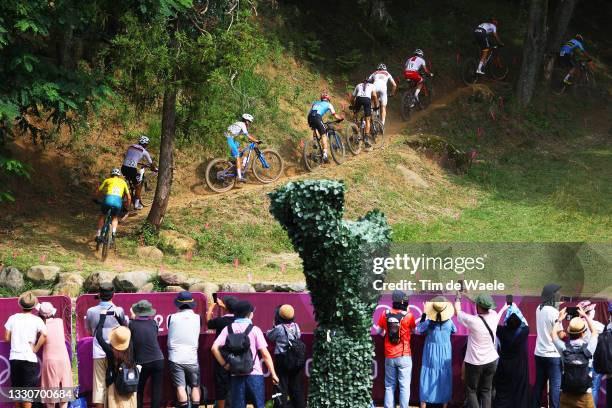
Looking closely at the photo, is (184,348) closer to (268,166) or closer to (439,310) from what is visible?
(439,310)

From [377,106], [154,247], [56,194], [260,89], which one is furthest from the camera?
[260,89]

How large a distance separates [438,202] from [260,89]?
21.1ft

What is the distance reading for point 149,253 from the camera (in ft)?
63.9

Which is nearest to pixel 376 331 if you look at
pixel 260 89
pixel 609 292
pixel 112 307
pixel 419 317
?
pixel 419 317

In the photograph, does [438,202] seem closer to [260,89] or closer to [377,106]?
[377,106]

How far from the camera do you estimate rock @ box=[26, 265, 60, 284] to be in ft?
56.9

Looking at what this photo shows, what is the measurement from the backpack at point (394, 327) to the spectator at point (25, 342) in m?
4.00

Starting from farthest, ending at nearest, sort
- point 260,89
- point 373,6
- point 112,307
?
point 373,6
point 260,89
point 112,307

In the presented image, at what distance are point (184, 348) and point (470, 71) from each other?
19.9 meters

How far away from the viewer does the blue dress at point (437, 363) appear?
1184 centimetres

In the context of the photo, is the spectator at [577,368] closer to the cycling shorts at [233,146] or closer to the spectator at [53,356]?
the spectator at [53,356]

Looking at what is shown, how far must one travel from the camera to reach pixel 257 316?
44.1 ft

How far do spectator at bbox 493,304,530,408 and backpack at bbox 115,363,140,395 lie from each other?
428 centimetres

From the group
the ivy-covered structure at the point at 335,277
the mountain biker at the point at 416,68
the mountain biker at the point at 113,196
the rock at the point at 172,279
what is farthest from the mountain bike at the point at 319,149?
the ivy-covered structure at the point at 335,277
